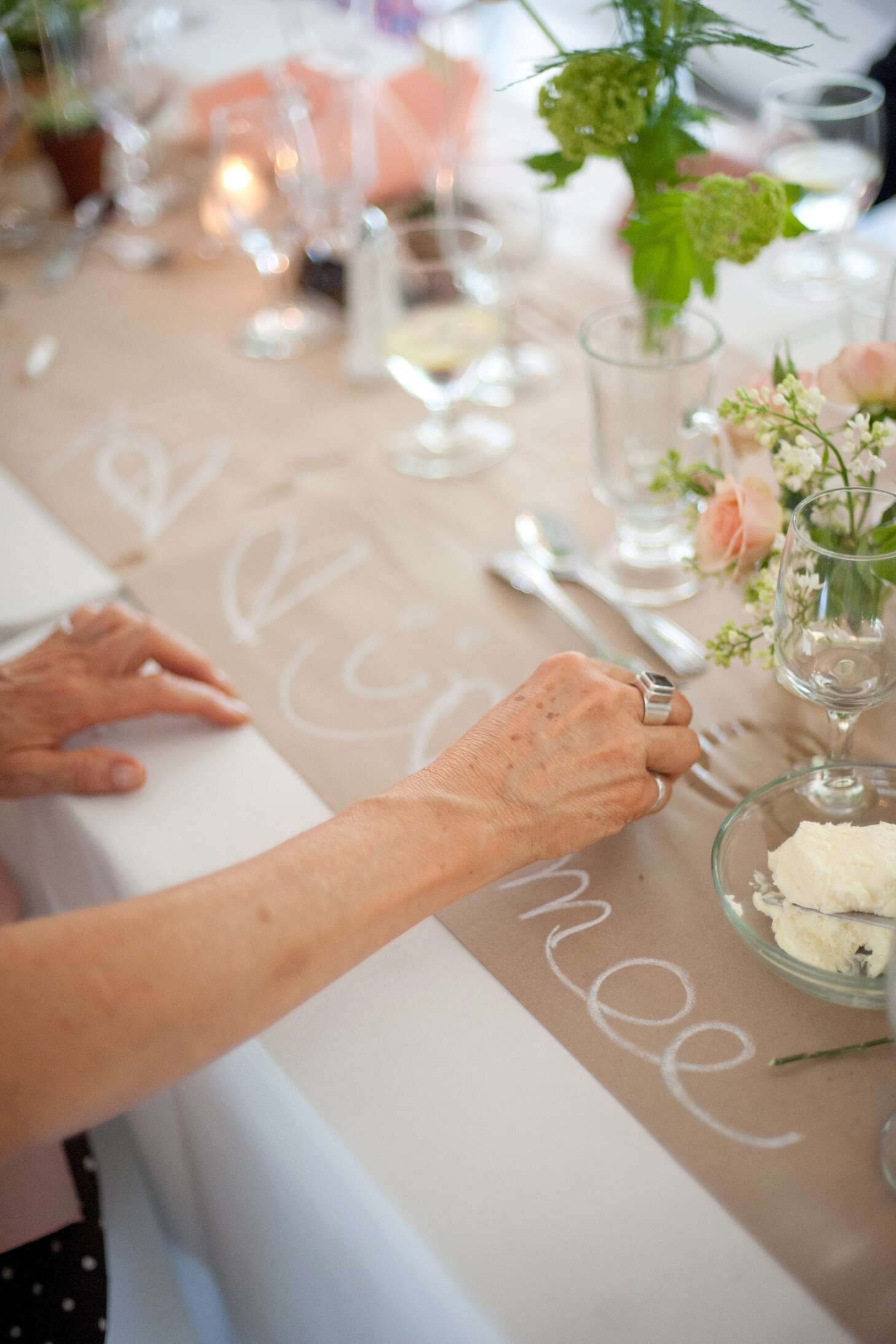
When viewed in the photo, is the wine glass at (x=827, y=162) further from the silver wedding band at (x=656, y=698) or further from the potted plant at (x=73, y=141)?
the potted plant at (x=73, y=141)

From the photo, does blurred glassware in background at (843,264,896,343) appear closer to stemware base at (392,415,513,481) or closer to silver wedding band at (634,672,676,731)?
stemware base at (392,415,513,481)

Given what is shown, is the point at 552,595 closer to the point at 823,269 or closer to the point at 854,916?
the point at 854,916

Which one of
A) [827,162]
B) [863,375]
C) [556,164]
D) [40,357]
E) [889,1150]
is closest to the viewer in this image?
[889,1150]

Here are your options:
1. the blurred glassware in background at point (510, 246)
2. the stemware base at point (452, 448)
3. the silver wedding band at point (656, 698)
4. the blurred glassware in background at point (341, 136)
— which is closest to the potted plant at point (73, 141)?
the blurred glassware in background at point (341, 136)

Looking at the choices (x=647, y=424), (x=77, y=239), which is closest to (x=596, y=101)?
(x=647, y=424)

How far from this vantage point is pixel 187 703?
0.97 metres

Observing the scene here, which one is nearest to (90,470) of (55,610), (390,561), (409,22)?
(55,610)

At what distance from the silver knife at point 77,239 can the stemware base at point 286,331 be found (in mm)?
368

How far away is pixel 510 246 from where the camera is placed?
4.94ft

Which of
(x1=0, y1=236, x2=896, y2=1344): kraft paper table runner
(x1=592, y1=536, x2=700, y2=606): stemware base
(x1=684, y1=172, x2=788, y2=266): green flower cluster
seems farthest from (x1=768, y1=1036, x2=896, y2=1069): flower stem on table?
(x1=684, y1=172, x2=788, y2=266): green flower cluster

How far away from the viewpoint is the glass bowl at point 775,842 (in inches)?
26.7

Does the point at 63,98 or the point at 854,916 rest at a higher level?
the point at 63,98

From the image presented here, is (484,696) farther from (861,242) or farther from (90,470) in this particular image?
(861,242)

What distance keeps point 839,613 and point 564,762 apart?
21 cm
